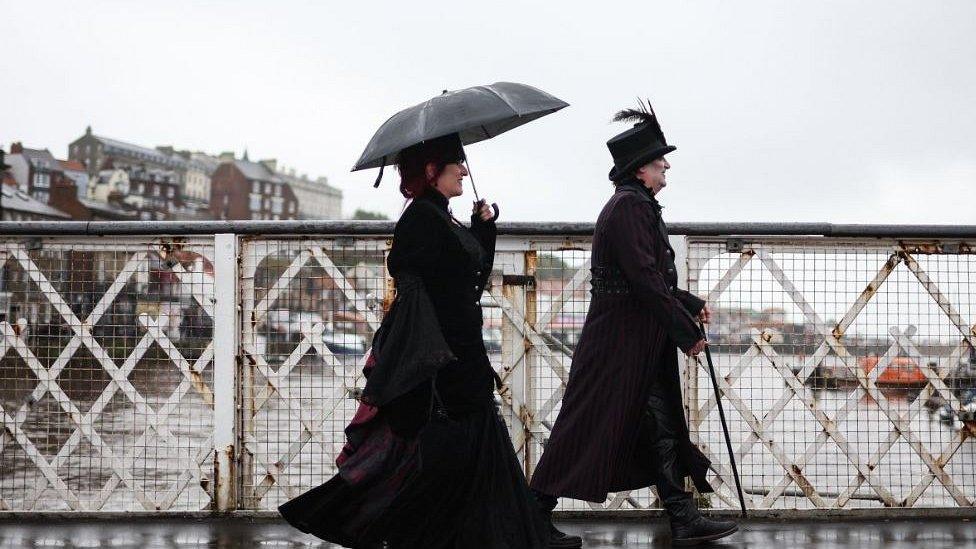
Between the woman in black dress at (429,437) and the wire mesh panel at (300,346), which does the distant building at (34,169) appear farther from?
the woman in black dress at (429,437)

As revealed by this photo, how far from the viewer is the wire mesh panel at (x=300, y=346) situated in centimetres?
577

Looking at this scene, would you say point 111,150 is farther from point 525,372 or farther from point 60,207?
point 525,372

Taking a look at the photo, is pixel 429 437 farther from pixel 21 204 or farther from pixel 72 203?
pixel 72 203

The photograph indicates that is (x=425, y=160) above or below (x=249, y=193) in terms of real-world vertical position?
below

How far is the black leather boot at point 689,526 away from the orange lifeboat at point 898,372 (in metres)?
1.38

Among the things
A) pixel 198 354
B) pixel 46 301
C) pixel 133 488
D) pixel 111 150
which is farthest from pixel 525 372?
pixel 111 150

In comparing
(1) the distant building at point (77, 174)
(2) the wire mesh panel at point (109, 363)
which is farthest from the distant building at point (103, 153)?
(2) the wire mesh panel at point (109, 363)

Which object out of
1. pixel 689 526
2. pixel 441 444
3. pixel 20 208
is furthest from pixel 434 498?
pixel 20 208

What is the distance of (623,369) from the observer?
5031 millimetres

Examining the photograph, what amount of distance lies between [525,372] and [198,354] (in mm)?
1835

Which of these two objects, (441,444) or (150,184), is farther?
(150,184)

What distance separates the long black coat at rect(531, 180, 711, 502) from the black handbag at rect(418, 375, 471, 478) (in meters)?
1.19

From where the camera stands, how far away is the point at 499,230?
18.8 feet

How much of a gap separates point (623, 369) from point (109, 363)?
9.41 feet
